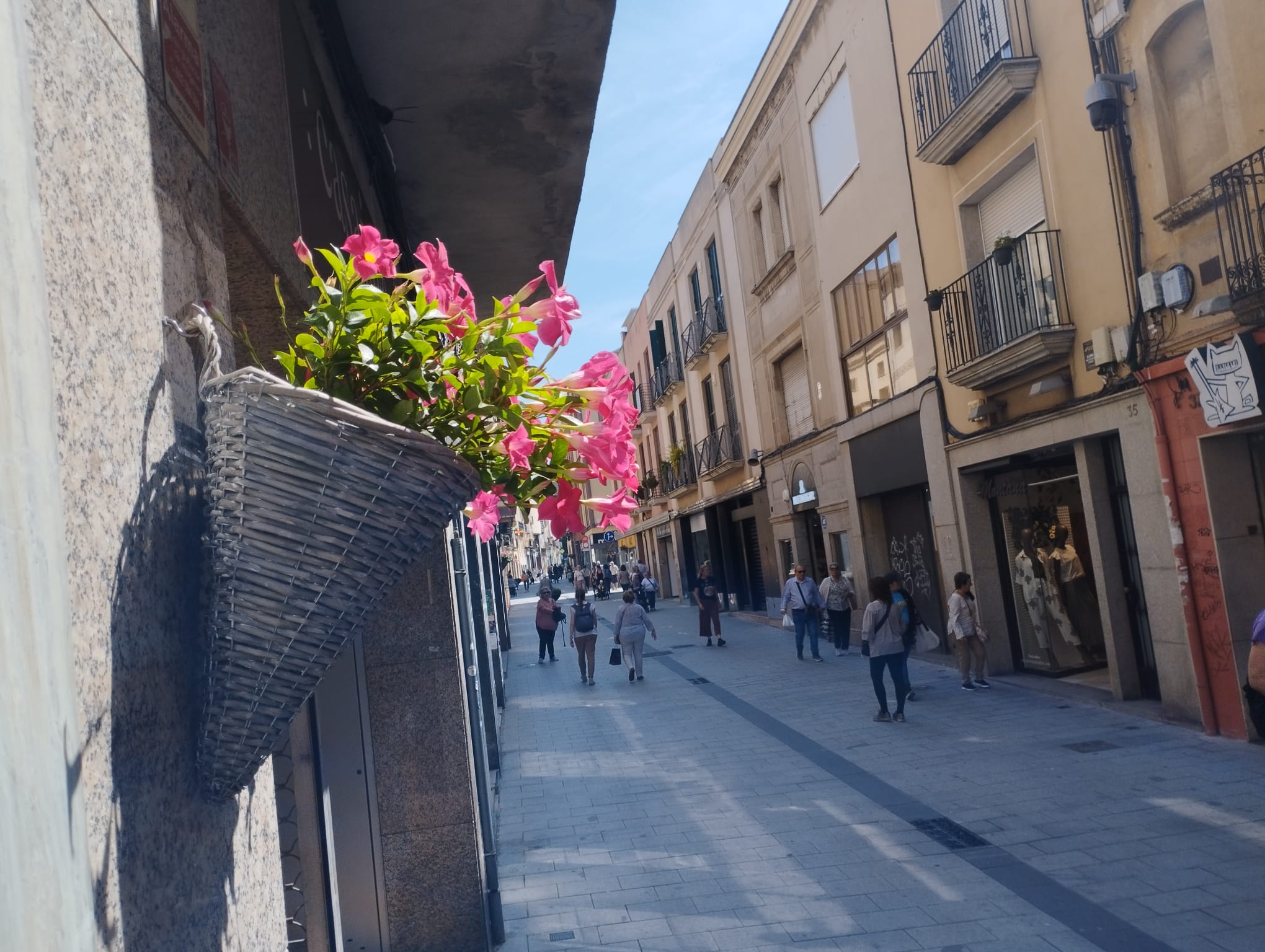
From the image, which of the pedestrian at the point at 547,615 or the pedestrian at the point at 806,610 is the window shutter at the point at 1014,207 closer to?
the pedestrian at the point at 806,610

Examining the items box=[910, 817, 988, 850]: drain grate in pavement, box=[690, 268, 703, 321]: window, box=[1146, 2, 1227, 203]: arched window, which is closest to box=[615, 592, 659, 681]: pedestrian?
box=[910, 817, 988, 850]: drain grate in pavement

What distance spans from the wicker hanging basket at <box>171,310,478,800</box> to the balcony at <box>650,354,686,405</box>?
3201 cm

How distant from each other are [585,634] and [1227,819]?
37.8ft

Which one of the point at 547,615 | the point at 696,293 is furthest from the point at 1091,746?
the point at 696,293

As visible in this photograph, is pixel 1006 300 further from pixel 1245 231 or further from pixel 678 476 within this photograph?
pixel 678 476

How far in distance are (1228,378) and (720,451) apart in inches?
809

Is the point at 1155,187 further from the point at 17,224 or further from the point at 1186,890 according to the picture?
the point at 17,224

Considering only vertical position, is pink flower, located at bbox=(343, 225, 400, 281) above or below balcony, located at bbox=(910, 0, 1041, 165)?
below

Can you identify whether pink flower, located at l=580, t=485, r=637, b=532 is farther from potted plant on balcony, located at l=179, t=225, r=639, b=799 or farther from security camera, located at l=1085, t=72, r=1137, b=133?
security camera, located at l=1085, t=72, r=1137, b=133

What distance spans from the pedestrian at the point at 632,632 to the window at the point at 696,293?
14.3m

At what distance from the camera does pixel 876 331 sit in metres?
17.3

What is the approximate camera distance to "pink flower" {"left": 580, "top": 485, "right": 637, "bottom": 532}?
209cm

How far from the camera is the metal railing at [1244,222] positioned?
8.34m

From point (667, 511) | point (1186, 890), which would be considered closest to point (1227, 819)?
point (1186, 890)
